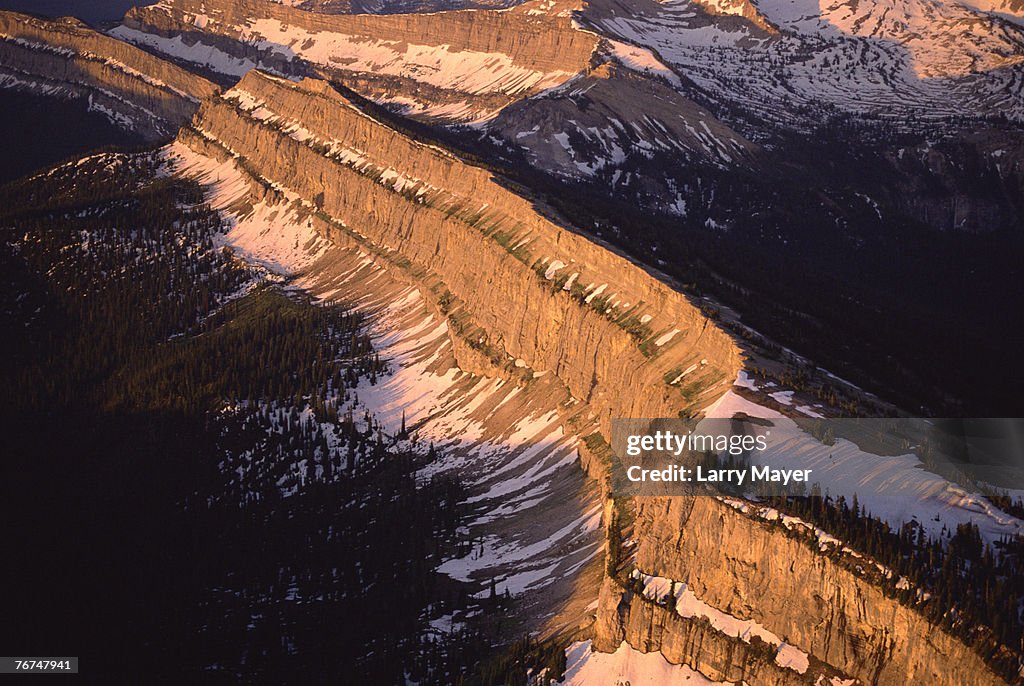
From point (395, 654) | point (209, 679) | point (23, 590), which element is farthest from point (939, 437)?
point (23, 590)

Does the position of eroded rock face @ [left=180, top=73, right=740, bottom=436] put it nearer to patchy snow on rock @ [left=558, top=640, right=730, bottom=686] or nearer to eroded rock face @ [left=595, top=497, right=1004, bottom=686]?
eroded rock face @ [left=595, top=497, right=1004, bottom=686]

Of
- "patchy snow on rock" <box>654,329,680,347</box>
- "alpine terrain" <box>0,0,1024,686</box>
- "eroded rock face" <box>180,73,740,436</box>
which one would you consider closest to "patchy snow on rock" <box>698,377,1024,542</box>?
"alpine terrain" <box>0,0,1024,686</box>

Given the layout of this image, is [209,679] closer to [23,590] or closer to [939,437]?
[23,590]

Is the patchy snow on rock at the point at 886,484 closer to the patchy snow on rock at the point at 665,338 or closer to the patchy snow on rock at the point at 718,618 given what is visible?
the patchy snow on rock at the point at 718,618

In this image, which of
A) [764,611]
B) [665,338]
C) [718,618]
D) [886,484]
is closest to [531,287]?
[665,338]

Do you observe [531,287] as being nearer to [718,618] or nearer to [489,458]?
[489,458]
